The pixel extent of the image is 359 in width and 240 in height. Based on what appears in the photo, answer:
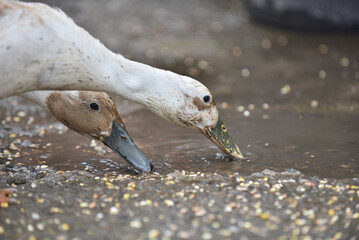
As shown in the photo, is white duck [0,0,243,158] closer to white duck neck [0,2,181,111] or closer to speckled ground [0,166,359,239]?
white duck neck [0,2,181,111]

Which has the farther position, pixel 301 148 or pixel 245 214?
pixel 301 148

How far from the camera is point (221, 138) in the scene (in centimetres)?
521

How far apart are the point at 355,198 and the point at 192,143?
2.10 m

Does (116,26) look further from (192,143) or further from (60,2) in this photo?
(192,143)

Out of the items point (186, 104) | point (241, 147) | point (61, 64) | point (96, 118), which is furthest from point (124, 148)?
point (241, 147)

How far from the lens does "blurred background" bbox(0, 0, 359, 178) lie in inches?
221

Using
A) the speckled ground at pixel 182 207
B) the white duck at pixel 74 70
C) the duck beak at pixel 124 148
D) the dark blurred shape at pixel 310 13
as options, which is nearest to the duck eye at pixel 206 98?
the white duck at pixel 74 70

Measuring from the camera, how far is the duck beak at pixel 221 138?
5129 mm

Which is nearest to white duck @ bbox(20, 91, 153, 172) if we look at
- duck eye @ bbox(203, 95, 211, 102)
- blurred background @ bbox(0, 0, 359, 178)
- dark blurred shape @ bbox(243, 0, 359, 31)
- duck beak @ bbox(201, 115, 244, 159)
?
blurred background @ bbox(0, 0, 359, 178)

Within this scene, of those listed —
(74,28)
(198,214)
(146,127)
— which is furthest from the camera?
(146,127)

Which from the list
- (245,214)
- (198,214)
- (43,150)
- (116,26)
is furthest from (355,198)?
(116,26)

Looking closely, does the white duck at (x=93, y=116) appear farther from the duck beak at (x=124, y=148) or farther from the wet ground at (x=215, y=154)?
the wet ground at (x=215, y=154)

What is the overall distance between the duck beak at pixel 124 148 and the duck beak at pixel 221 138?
62cm

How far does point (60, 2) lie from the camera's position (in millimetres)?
10523
